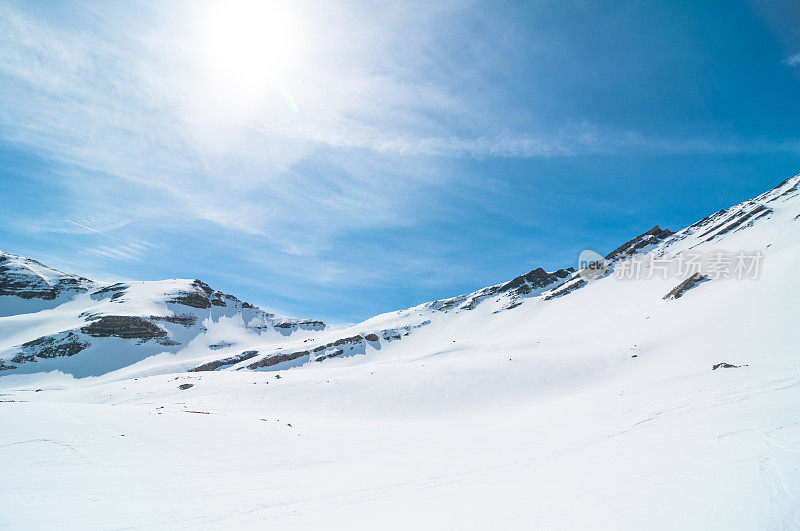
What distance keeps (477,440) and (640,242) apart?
9738 cm

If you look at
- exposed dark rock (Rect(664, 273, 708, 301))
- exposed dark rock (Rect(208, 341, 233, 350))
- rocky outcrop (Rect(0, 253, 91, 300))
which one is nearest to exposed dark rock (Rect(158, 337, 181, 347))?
exposed dark rock (Rect(208, 341, 233, 350))

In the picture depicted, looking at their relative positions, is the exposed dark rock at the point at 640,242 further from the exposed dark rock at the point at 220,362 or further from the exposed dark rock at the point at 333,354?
the exposed dark rock at the point at 220,362

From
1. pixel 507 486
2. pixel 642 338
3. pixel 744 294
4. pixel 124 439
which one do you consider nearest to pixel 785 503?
pixel 507 486

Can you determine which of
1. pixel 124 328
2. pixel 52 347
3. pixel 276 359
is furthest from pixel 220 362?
pixel 52 347

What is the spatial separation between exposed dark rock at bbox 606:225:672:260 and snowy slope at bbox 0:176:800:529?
52.8 metres

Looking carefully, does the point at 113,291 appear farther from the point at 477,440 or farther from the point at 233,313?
the point at 477,440

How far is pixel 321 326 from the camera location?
122500 millimetres

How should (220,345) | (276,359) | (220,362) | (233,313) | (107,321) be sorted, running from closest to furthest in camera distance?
1. (276,359)
2. (220,362)
3. (107,321)
4. (220,345)
5. (233,313)

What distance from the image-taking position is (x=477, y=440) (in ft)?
50.3

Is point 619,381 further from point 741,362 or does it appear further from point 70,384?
point 70,384

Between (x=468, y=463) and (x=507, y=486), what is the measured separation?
344 cm

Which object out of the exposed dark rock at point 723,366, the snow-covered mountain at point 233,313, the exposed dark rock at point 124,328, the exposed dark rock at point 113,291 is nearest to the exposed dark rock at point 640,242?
the snow-covered mountain at point 233,313

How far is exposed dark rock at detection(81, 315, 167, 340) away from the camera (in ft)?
274

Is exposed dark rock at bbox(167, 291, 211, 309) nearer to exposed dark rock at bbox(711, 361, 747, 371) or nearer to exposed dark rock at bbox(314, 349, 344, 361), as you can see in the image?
exposed dark rock at bbox(314, 349, 344, 361)
